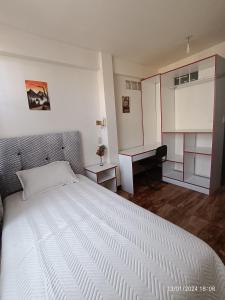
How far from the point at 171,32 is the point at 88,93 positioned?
1.52m

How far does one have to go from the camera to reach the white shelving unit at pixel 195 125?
2594mm

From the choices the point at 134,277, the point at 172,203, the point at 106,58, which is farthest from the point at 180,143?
the point at 134,277

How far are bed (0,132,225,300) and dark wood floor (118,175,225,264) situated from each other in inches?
34.6

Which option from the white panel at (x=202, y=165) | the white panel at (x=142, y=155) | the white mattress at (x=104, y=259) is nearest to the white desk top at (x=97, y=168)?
the white panel at (x=142, y=155)

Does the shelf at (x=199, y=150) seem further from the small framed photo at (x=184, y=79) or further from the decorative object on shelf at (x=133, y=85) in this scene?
the decorative object on shelf at (x=133, y=85)

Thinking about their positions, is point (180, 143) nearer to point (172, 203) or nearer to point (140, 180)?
point (140, 180)

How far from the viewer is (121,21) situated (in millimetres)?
1946

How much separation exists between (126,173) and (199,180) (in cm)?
139

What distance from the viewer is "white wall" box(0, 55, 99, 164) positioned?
2027 millimetres

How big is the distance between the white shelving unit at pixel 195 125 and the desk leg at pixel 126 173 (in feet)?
2.88

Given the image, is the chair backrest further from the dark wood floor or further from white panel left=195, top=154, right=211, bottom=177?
white panel left=195, top=154, right=211, bottom=177

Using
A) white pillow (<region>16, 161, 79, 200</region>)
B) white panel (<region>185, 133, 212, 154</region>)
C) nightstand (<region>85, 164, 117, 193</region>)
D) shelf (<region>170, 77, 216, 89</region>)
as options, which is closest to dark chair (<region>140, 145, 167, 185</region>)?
white panel (<region>185, 133, 212, 154</region>)

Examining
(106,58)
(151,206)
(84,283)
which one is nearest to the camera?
(84,283)

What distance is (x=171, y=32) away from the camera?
2260 millimetres
